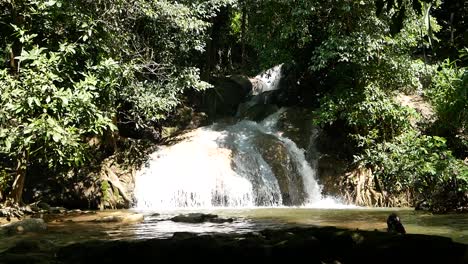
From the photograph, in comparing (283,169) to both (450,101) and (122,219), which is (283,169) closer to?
(450,101)

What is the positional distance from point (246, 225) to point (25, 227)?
170 inches

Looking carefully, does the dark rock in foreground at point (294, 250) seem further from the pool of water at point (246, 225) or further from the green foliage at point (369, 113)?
the green foliage at point (369, 113)

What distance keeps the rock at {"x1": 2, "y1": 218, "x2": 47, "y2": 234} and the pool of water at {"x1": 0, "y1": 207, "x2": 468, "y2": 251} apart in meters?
0.24

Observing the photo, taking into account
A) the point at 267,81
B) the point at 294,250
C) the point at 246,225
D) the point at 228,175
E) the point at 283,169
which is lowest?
the point at 294,250

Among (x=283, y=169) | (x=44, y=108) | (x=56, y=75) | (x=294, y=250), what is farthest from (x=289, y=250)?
(x=283, y=169)

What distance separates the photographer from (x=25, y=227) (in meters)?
8.91

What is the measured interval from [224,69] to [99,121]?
20402 mm

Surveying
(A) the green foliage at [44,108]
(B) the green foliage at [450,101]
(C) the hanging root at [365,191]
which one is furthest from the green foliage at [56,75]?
(C) the hanging root at [365,191]

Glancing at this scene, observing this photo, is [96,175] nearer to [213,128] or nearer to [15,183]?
[15,183]

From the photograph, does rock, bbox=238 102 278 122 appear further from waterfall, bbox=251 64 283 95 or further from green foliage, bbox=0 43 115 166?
green foliage, bbox=0 43 115 166

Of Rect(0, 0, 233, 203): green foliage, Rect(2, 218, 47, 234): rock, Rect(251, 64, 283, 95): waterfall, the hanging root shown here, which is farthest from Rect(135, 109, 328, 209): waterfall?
Rect(251, 64, 283, 95): waterfall

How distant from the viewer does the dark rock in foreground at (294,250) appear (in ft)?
16.4

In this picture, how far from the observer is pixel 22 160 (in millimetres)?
10109

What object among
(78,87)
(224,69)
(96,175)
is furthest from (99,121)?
(224,69)
